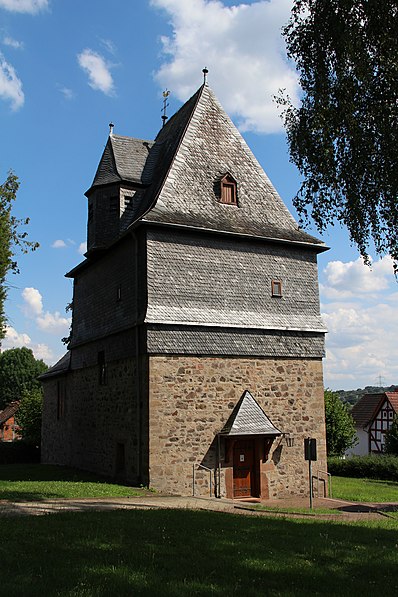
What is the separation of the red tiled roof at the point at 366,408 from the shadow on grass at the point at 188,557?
3946cm

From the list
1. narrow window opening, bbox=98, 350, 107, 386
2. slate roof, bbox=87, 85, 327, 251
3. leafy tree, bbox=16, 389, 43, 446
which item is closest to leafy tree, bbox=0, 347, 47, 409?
leafy tree, bbox=16, 389, 43, 446

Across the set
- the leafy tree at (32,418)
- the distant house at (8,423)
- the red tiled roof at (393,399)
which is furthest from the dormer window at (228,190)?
the distant house at (8,423)

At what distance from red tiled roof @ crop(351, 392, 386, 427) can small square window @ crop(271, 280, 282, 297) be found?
30.5m

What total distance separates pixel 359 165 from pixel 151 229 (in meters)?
8.11

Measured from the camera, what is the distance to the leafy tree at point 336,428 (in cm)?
3800

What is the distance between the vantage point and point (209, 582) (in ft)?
24.6

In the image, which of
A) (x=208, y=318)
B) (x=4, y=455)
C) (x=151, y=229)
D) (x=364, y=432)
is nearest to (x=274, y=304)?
(x=208, y=318)

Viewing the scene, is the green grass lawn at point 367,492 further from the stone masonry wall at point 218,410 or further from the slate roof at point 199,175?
the slate roof at point 199,175

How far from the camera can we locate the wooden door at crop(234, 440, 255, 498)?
20.1 m

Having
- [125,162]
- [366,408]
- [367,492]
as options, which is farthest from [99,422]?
[366,408]

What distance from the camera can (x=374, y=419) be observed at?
164 feet

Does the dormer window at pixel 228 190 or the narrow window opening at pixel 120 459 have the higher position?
the dormer window at pixel 228 190

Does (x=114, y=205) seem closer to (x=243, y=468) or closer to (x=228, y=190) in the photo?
(x=228, y=190)

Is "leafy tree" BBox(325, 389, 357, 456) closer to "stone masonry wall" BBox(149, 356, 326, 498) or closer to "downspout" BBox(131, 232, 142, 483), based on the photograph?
"stone masonry wall" BBox(149, 356, 326, 498)
